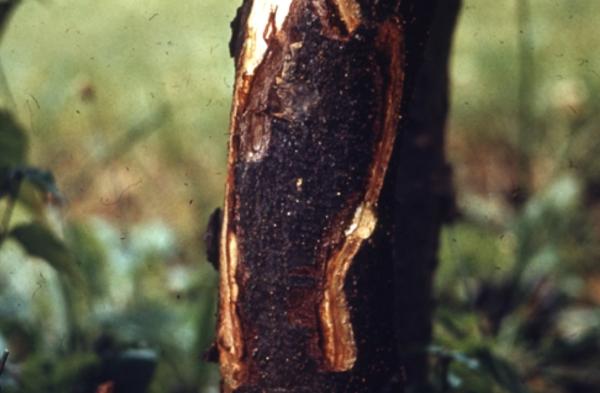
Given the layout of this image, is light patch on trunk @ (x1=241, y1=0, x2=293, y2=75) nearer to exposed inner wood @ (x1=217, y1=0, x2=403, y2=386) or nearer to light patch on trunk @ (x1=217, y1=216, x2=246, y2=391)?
exposed inner wood @ (x1=217, y1=0, x2=403, y2=386)

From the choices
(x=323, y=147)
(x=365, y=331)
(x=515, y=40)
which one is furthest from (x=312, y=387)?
(x=515, y=40)

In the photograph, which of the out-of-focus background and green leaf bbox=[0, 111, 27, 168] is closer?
green leaf bbox=[0, 111, 27, 168]

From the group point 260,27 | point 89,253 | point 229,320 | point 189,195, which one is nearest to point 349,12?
point 260,27

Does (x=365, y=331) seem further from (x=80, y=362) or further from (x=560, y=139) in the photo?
(x=560, y=139)

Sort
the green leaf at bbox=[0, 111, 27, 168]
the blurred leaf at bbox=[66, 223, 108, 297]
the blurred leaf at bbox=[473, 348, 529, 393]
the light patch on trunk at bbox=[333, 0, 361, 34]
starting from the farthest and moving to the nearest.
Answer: the blurred leaf at bbox=[66, 223, 108, 297] < the green leaf at bbox=[0, 111, 27, 168] < the blurred leaf at bbox=[473, 348, 529, 393] < the light patch on trunk at bbox=[333, 0, 361, 34]

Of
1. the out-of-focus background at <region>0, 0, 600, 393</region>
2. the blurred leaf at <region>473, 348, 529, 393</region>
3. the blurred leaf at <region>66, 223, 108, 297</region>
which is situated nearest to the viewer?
the blurred leaf at <region>473, 348, 529, 393</region>

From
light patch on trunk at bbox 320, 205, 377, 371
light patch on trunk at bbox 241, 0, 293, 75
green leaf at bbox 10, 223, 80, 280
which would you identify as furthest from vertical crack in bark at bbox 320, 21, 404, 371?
green leaf at bbox 10, 223, 80, 280

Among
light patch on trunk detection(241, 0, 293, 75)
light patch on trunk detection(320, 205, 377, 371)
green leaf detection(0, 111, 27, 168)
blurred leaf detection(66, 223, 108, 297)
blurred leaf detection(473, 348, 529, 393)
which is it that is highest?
light patch on trunk detection(241, 0, 293, 75)

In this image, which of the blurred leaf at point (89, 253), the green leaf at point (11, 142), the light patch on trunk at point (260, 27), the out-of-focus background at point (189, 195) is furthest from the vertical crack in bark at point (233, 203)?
the blurred leaf at point (89, 253)
